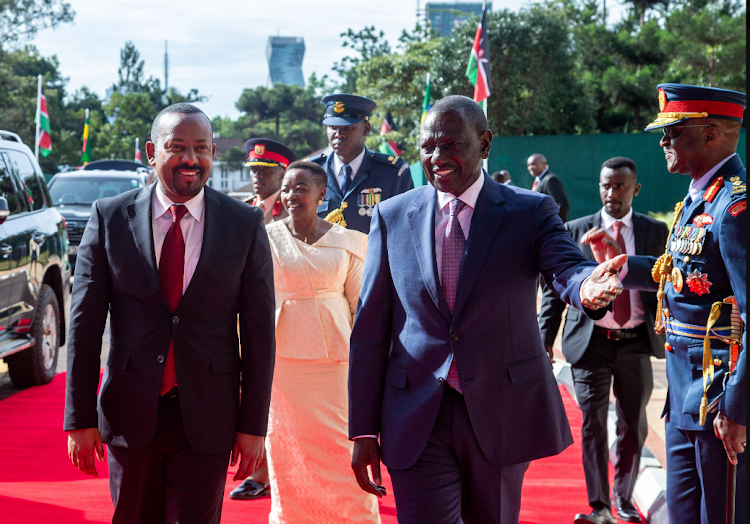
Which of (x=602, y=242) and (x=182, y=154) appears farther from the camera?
(x=602, y=242)

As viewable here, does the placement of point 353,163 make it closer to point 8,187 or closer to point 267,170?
point 267,170

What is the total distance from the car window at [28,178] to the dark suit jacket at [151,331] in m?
5.24

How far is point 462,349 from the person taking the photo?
2.80m

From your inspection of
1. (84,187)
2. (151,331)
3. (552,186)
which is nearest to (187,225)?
(151,331)

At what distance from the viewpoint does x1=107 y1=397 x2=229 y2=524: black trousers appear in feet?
9.84

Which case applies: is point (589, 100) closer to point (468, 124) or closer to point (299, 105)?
point (468, 124)

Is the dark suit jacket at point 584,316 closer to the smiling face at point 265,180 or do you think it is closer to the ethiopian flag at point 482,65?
the smiling face at point 265,180

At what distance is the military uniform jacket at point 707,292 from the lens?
3035 millimetres

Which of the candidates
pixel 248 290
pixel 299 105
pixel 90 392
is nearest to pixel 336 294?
pixel 248 290

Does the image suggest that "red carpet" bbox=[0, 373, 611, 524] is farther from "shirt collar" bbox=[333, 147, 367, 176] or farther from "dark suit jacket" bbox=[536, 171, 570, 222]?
"dark suit jacket" bbox=[536, 171, 570, 222]

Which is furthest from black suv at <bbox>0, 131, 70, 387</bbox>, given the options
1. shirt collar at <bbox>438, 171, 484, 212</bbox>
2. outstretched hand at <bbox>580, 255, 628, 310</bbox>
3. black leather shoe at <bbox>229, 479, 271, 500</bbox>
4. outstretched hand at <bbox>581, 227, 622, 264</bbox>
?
outstretched hand at <bbox>580, 255, 628, 310</bbox>

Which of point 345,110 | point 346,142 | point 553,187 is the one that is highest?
point 345,110

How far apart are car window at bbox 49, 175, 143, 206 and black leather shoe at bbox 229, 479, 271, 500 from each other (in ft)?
39.3

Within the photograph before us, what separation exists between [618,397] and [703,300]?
1901 mm
